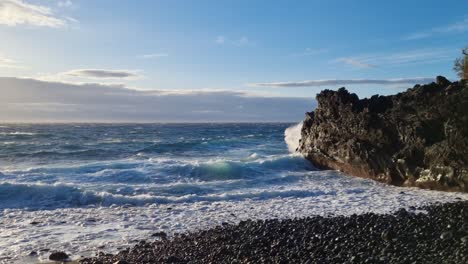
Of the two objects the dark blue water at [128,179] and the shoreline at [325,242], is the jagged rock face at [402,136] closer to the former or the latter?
the dark blue water at [128,179]

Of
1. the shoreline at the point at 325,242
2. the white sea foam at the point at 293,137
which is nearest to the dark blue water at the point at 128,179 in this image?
the shoreline at the point at 325,242

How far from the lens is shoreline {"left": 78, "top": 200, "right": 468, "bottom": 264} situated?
320 inches

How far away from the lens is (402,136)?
1838 cm

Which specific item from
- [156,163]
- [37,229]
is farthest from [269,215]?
[156,163]

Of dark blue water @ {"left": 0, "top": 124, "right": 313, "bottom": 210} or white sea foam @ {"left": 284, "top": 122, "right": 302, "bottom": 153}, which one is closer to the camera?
dark blue water @ {"left": 0, "top": 124, "right": 313, "bottom": 210}

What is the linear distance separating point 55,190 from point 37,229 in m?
5.27

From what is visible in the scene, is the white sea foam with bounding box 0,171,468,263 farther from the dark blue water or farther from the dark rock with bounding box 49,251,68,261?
the dark blue water

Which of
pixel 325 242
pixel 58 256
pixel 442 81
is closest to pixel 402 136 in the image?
pixel 442 81

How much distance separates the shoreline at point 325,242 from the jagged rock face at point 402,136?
4238mm

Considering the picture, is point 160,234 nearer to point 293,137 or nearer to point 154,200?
point 154,200

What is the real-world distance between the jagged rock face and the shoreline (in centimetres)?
424

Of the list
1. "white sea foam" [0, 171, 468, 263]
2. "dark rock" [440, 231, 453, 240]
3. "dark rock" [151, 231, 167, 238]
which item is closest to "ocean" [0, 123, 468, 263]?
"white sea foam" [0, 171, 468, 263]

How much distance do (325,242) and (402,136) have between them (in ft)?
35.0

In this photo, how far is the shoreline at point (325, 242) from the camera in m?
8.14
